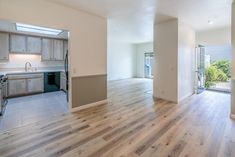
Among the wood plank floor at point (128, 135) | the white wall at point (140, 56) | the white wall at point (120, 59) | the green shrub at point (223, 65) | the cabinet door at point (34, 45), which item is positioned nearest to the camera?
the wood plank floor at point (128, 135)

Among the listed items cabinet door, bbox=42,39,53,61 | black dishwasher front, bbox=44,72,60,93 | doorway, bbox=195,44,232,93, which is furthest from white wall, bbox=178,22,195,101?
cabinet door, bbox=42,39,53,61

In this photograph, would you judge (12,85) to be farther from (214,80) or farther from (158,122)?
(214,80)

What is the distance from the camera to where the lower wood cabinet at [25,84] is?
17.9 feet

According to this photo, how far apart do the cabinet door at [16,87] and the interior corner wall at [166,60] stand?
4.88 meters

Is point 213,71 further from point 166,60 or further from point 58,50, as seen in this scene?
point 58,50

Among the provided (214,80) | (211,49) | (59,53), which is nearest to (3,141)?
(59,53)

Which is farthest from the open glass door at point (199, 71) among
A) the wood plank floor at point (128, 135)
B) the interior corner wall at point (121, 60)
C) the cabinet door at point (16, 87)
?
the cabinet door at point (16, 87)

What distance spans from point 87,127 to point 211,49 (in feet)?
31.3

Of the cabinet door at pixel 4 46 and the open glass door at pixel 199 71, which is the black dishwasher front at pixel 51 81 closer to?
the cabinet door at pixel 4 46

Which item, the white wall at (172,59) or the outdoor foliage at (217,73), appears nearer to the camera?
the white wall at (172,59)

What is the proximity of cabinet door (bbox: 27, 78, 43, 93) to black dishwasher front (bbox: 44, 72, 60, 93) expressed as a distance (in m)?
0.20

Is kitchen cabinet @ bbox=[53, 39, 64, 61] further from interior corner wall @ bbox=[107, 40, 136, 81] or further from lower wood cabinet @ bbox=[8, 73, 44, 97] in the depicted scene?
interior corner wall @ bbox=[107, 40, 136, 81]

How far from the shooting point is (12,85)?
5449 mm

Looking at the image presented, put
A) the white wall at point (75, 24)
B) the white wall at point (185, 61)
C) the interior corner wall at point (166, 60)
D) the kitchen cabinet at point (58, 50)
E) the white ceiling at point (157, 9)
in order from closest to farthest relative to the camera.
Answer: the white wall at point (75, 24), the white ceiling at point (157, 9), the interior corner wall at point (166, 60), the white wall at point (185, 61), the kitchen cabinet at point (58, 50)
